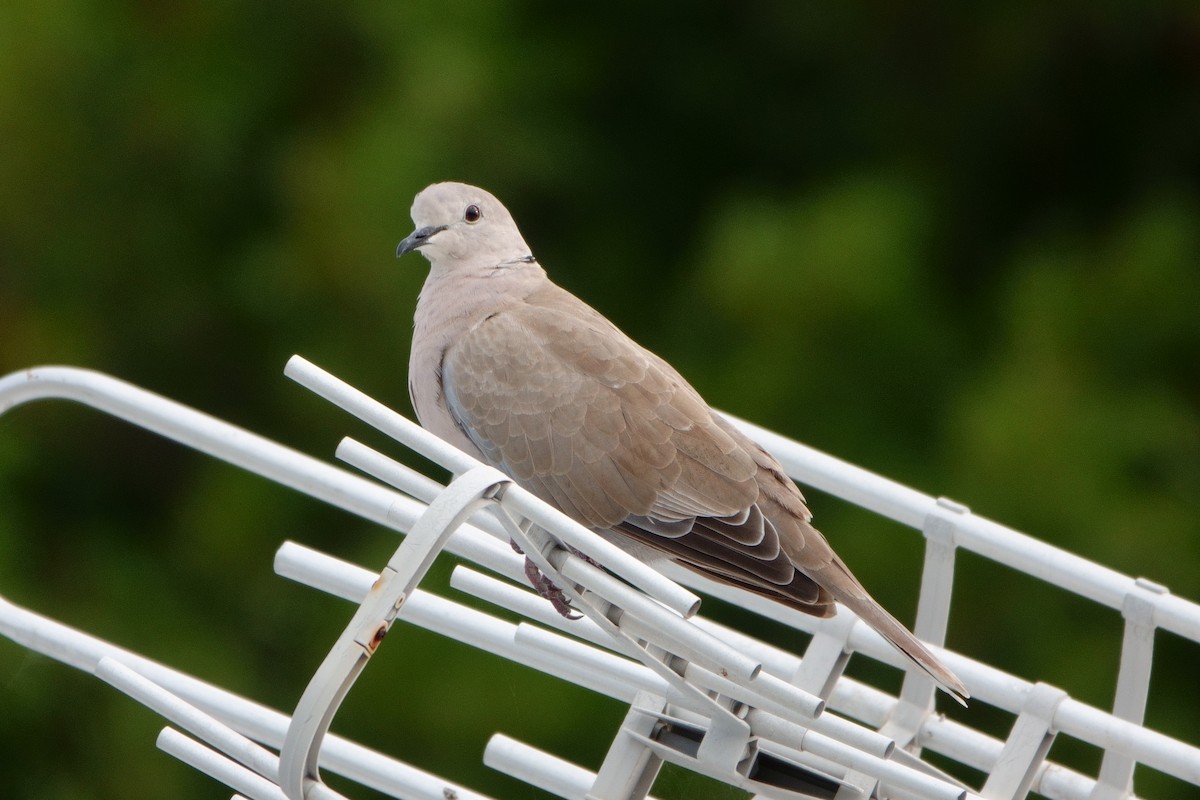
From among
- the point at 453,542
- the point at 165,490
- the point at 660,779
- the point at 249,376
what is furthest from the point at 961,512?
the point at 165,490

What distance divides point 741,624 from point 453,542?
2.67m

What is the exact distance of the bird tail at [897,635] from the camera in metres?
1.49

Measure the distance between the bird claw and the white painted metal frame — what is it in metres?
0.01

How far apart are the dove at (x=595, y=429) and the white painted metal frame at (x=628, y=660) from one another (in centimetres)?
8

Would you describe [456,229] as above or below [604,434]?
above

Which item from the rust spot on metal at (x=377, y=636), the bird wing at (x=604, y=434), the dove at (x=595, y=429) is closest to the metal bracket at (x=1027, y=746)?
the dove at (x=595, y=429)

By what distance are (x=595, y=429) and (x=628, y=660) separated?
360 mm

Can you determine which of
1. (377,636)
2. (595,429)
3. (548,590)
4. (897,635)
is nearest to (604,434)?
(595,429)

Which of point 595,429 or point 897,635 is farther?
point 595,429

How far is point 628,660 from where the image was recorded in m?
1.59

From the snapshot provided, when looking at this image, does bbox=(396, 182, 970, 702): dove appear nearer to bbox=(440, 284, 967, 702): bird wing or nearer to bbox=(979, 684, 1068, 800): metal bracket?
bbox=(440, 284, 967, 702): bird wing

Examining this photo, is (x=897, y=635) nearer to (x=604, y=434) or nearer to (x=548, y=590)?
(x=548, y=590)

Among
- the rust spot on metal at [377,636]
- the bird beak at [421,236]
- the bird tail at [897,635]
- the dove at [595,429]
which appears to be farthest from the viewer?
the bird beak at [421,236]

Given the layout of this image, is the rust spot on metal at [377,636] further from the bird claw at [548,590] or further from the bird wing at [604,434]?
the bird wing at [604,434]
